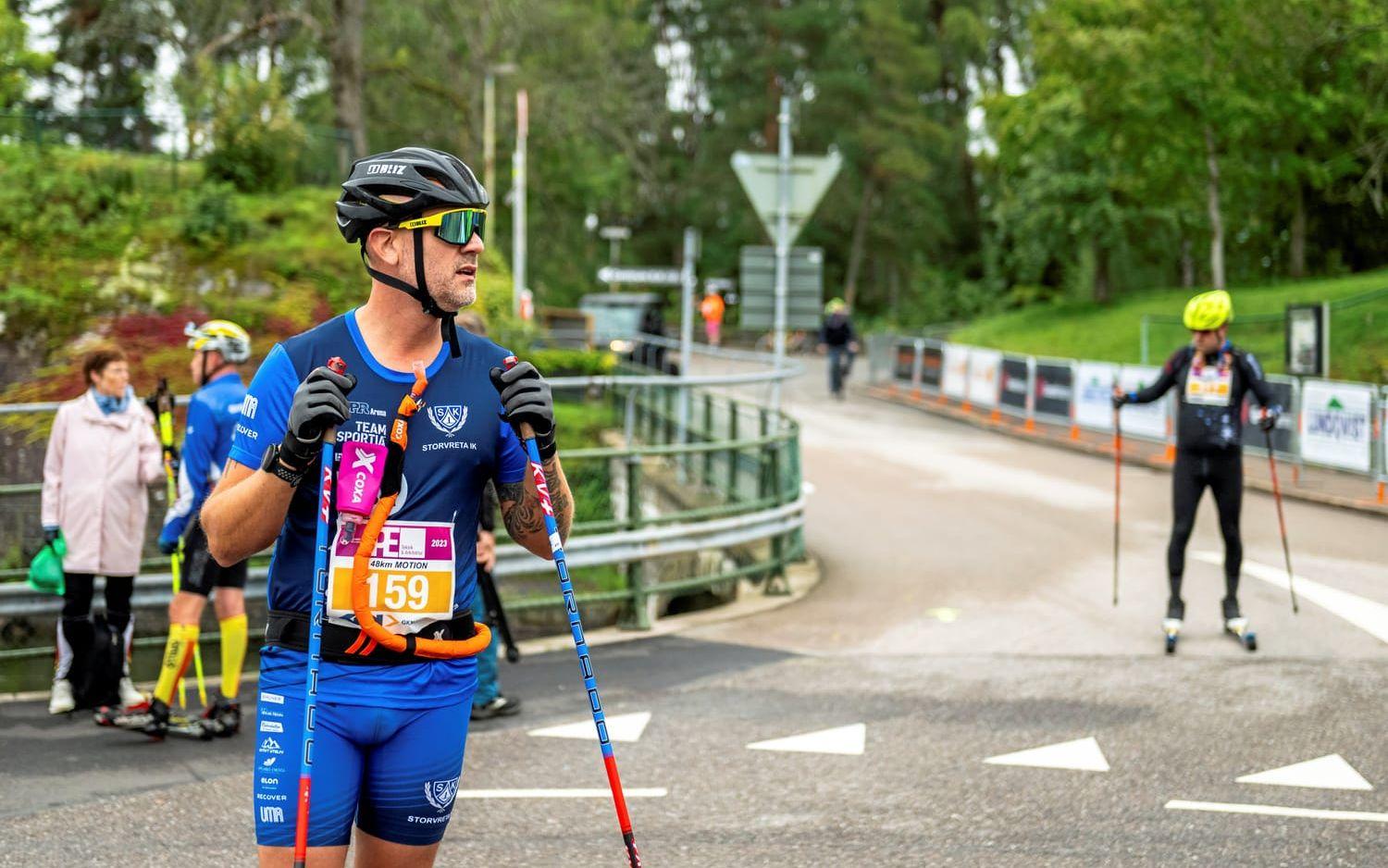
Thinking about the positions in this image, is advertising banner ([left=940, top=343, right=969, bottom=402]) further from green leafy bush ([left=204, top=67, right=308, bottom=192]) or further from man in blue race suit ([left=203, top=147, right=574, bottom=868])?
man in blue race suit ([left=203, top=147, right=574, bottom=868])

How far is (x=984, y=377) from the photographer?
2888 cm

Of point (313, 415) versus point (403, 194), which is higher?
point (403, 194)

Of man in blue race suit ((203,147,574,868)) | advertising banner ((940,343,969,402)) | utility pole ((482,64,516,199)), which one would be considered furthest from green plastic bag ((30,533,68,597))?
utility pole ((482,64,516,199))

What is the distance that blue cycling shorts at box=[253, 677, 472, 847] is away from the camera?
10.7 feet

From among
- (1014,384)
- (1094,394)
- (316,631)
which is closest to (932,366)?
(1014,384)

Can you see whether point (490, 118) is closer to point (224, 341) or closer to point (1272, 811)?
point (224, 341)

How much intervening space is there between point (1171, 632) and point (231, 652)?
18.1 ft

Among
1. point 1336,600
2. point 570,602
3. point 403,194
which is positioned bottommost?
point 1336,600

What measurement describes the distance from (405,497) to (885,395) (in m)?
30.5

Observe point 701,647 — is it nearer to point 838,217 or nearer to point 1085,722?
point 1085,722

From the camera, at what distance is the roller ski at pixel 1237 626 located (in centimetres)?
956

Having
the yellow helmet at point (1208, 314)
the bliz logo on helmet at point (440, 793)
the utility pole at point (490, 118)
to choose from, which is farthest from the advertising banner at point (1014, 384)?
the bliz logo on helmet at point (440, 793)

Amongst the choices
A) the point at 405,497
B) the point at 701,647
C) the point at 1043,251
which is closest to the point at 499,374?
the point at 405,497

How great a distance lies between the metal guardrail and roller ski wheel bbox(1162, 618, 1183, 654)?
321 centimetres
